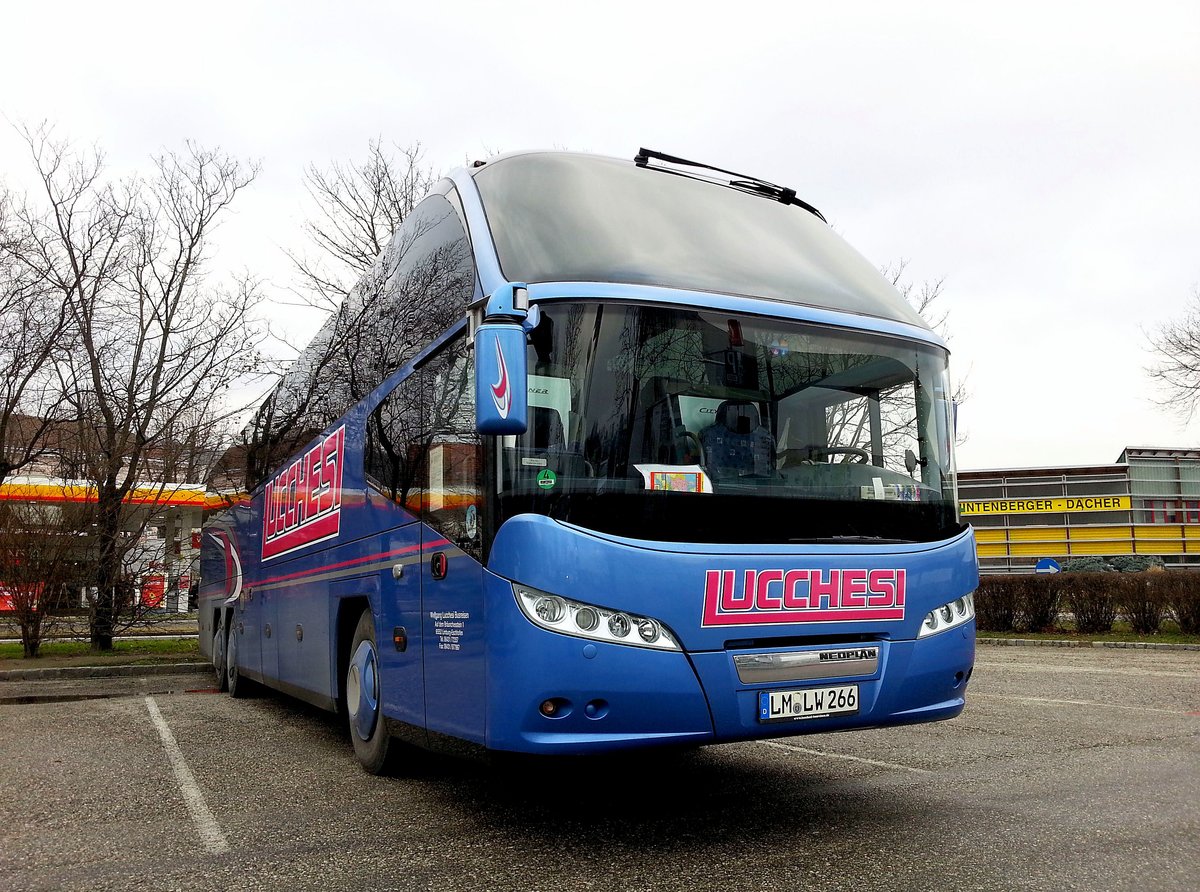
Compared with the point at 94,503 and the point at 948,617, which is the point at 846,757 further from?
the point at 94,503

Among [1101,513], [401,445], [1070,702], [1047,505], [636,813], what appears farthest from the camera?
[1047,505]

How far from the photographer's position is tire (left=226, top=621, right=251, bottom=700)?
12219mm

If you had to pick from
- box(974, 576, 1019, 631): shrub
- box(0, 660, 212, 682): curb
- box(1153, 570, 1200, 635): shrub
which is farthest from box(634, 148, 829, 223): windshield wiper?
box(974, 576, 1019, 631): shrub

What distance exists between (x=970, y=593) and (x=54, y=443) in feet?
56.9

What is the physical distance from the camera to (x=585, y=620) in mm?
4500

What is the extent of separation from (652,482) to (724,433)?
51cm

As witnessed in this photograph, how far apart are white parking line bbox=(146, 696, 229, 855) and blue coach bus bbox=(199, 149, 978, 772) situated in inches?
42.6

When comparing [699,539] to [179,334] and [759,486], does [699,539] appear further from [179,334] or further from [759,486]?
[179,334]

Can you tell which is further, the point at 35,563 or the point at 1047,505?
the point at 1047,505

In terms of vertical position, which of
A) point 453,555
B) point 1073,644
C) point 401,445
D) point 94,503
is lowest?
point 1073,644

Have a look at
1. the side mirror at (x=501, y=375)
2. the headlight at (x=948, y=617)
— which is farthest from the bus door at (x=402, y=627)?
the headlight at (x=948, y=617)

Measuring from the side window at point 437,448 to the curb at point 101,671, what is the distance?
34.5 ft

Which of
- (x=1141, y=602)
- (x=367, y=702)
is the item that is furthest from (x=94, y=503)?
(x=1141, y=602)

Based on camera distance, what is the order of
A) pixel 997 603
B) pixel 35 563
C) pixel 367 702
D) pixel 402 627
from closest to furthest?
1. pixel 402 627
2. pixel 367 702
3. pixel 35 563
4. pixel 997 603
